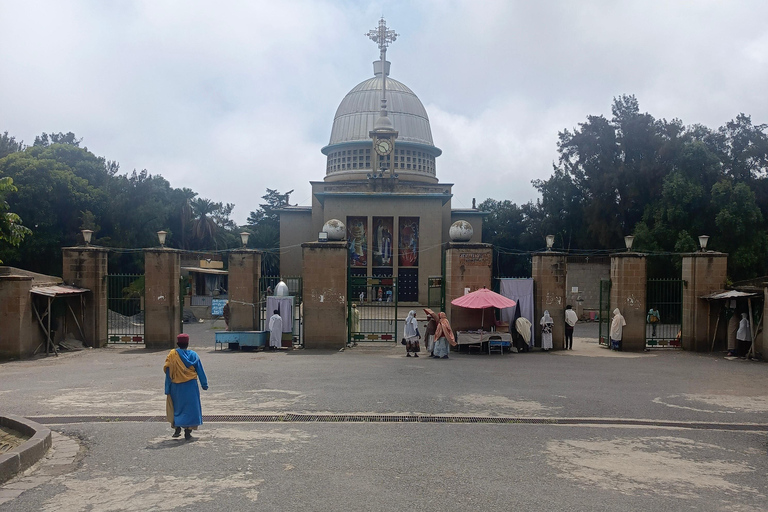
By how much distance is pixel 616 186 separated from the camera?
39.8m

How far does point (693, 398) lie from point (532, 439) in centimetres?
475

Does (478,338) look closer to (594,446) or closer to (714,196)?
(594,446)

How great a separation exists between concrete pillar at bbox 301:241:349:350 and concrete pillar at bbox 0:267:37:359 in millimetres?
7292

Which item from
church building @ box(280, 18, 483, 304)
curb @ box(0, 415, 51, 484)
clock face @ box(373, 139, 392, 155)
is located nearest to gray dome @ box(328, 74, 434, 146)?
church building @ box(280, 18, 483, 304)

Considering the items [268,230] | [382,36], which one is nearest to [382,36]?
[382,36]

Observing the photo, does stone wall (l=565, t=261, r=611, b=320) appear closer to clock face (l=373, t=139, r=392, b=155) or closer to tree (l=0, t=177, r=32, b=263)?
clock face (l=373, t=139, r=392, b=155)

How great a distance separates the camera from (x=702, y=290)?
19.1 meters

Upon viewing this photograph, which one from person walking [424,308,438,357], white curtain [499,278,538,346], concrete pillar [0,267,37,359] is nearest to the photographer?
concrete pillar [0,267,37,359]

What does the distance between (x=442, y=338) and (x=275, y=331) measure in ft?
16.5

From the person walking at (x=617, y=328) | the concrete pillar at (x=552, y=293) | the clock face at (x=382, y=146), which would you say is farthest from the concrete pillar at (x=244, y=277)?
the clock face at (x=382, y=146)

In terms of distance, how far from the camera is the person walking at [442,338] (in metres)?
16.4

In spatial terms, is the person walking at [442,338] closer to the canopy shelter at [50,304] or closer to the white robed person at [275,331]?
the white robed person at [275,331]

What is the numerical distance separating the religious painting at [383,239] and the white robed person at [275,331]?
24446 millimetres

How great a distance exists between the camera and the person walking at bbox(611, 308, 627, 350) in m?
18.8
